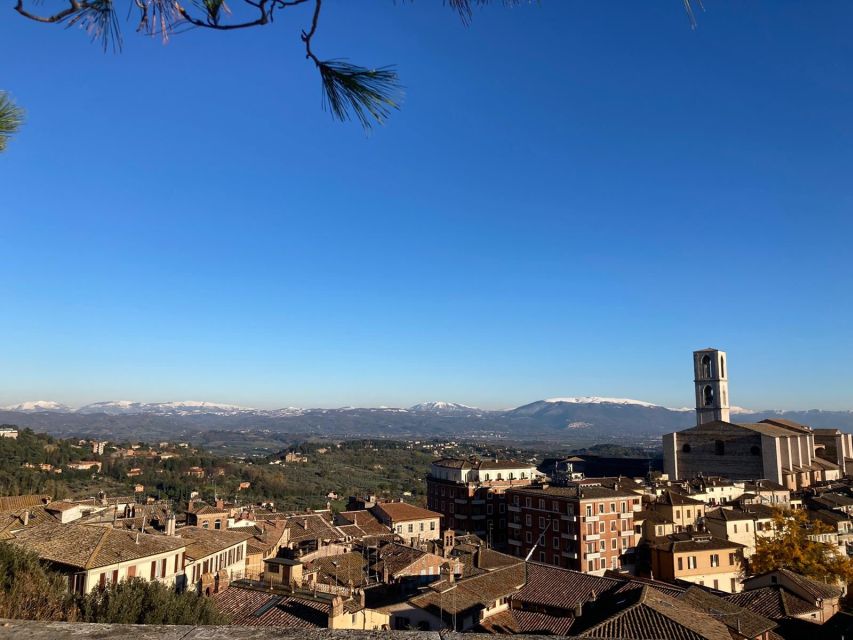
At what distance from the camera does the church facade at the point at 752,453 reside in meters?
65.1

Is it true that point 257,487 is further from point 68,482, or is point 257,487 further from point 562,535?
point 562,535

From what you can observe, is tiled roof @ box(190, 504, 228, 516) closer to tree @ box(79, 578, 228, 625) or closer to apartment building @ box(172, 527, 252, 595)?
apartment building @ box(172, 527, 252, 595)

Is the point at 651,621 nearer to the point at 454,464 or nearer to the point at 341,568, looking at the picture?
the point at 341,568

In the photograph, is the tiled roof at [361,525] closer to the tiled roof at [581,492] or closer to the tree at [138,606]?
the tiled roof at [581,492]

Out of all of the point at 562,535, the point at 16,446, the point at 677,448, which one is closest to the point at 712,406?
the point at 677,448

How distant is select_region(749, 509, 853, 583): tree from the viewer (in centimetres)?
3309

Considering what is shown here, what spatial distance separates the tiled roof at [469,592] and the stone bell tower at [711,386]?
64.8 meters

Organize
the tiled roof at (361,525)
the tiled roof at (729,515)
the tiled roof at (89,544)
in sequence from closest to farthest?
the tiled roof at (89,544) → the tiled roof at (361,525) → the tiled roof at (729,515)

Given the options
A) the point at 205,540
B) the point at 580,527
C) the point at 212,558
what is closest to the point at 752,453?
the point at 580,527

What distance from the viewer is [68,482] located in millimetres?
69375

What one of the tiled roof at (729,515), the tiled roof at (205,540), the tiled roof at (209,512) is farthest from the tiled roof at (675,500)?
the tiled roof at (205,540)

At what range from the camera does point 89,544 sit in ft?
63.1

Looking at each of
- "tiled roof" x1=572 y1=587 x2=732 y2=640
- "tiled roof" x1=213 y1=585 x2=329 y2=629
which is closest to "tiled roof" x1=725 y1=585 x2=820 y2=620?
"tiled roof" x1=572 y1=587 x2=732 y2=640

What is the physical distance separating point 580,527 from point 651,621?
23.5m
